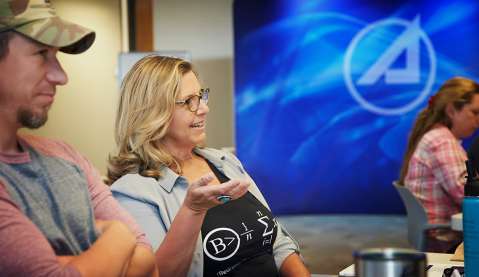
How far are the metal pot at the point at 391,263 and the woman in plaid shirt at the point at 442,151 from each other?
10.5 feet

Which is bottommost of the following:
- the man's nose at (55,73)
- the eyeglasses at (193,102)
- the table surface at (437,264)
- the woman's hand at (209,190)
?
the table surface at (437,264)

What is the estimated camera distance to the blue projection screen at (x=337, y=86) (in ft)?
26.9

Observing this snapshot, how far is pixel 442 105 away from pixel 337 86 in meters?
3.89

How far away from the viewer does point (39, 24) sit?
48.1 inches

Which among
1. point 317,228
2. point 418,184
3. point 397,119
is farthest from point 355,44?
point 418,184

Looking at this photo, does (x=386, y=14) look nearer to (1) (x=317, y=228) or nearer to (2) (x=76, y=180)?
(1) (x=317, y=228)

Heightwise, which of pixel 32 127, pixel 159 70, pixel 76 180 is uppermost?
pixel 159 70

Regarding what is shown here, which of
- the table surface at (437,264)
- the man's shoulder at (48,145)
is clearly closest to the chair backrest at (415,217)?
the table surface at (437,264)

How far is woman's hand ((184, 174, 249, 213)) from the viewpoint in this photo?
1604 millimetres

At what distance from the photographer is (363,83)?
8.30 m

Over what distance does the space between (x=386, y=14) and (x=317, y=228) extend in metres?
2.56

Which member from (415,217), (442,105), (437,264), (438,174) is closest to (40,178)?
(437,264)

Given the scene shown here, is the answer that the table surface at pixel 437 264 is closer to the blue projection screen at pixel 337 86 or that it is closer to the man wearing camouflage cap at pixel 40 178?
the man wearing camouflage cap at pixel 40 178

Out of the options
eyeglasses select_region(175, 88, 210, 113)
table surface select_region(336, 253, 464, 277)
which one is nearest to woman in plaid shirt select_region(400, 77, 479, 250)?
table surface select_region(336, 253, 464, 277)
